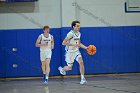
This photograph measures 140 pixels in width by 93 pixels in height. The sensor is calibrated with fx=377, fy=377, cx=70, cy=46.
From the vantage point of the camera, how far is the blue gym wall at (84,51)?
16547 millimetres

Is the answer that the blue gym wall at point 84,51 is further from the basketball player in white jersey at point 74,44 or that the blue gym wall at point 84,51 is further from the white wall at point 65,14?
the basketball player in white jersey at point 74,44

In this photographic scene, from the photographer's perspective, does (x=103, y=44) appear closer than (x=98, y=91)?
No

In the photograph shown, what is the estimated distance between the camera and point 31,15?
16672 mm

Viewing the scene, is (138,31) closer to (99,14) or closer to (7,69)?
(99,14)

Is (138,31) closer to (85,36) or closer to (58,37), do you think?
Answer: (85,36)

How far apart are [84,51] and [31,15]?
286 centimetres

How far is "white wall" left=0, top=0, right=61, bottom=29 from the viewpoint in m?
16.5

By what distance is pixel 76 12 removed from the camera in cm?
1688

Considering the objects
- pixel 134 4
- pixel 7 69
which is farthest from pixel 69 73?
pixel 134 4

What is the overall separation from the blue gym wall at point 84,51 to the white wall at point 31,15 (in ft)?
0.89

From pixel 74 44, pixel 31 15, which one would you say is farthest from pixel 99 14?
pixel 74 44

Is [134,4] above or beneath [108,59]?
above

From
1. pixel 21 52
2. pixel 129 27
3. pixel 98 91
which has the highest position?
pixel 129 27

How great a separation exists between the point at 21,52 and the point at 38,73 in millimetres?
1202
